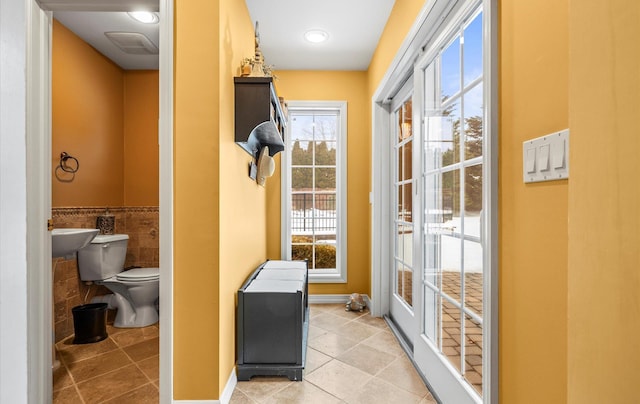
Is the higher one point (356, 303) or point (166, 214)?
point (166, 214)

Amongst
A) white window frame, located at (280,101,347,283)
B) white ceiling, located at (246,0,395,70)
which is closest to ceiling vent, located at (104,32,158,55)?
white ceiling, located at (246,0,395,70)

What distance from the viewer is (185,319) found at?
1.61m

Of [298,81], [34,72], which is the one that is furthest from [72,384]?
[298,81]

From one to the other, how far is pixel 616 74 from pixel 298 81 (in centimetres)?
328

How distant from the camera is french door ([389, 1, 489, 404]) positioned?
1352 mm

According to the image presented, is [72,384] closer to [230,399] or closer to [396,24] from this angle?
[230,399]

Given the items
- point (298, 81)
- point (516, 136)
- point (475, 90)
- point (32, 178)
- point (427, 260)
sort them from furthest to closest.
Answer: point (298, 81) → point (427, 260) → point (32, 178) → point (475, 90) → point (516, 136)

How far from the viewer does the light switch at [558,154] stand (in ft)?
2.60

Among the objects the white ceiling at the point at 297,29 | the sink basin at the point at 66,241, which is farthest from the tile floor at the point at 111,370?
the white ceiling at the point at 297,29

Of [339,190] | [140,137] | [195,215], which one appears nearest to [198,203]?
[195,215]

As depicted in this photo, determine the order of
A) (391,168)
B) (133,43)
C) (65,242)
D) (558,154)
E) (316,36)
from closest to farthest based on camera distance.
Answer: (558,154) → (65,242) → (316,36) → (133,43) → (391,168)

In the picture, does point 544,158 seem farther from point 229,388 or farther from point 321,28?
point 321,28

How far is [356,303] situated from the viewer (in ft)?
10.5

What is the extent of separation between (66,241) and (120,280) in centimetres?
80
